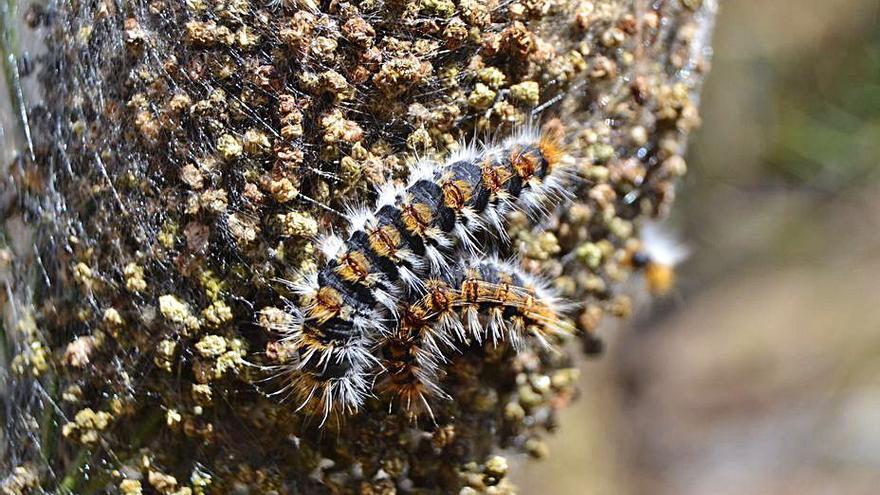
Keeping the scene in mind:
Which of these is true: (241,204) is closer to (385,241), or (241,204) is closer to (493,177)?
(385,241)

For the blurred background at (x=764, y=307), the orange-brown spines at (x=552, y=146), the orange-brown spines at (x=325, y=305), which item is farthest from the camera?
the blurred background at (x=764, y=307)

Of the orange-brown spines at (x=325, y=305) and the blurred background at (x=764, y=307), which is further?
the blurred background at (x=764, y=307)

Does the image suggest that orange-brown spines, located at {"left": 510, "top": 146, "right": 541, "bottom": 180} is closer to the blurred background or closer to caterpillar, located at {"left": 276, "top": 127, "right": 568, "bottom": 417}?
caterpillar, located at {"left": 276, "top": 127, "right": 568, "bottom": 417}

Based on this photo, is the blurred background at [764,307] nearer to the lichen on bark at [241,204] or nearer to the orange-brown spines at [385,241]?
the lichen on bark at [241,204]

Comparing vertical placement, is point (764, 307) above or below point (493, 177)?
above

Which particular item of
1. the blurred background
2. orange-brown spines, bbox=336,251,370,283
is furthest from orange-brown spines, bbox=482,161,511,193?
the blurred background

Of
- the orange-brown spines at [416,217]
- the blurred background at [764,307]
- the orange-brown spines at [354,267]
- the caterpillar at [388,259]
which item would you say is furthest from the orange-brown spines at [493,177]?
the blurred background at [764,307]

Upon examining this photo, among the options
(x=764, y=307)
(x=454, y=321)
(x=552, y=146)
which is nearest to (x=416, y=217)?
(x=454, y=321)
